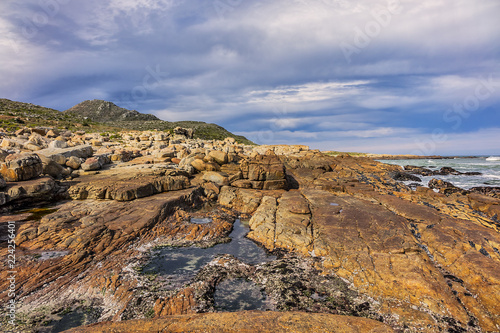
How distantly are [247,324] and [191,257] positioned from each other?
505 cm

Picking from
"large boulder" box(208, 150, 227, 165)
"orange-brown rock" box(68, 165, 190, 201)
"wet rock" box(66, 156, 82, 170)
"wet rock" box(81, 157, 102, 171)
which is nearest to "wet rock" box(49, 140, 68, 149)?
"wet rock" box(66, 156, 82, 170)

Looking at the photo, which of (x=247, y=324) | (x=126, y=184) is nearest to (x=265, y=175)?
(x=126, y=184)

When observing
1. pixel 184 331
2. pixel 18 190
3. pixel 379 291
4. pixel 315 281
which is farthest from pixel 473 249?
pixel 18 190

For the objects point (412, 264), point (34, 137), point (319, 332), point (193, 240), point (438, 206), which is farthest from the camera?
point (34, 137)

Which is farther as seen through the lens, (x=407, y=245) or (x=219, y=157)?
(x=219, y=157)

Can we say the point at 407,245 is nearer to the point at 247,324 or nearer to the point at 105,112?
the point at 247,324

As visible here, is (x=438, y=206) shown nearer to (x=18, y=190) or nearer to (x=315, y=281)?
(x=315, y=281)

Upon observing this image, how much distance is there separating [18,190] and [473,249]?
19.8 m

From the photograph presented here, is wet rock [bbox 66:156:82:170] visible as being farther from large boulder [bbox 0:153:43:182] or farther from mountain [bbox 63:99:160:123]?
mountain [bbox 63:99:160:123]

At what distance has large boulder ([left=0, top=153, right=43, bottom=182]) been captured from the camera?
11.6 m

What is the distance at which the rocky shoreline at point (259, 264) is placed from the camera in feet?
17.9

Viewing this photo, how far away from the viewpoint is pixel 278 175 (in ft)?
54.7

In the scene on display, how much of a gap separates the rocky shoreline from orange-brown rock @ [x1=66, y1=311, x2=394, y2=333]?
0.09 feet

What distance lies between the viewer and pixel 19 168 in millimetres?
11750
